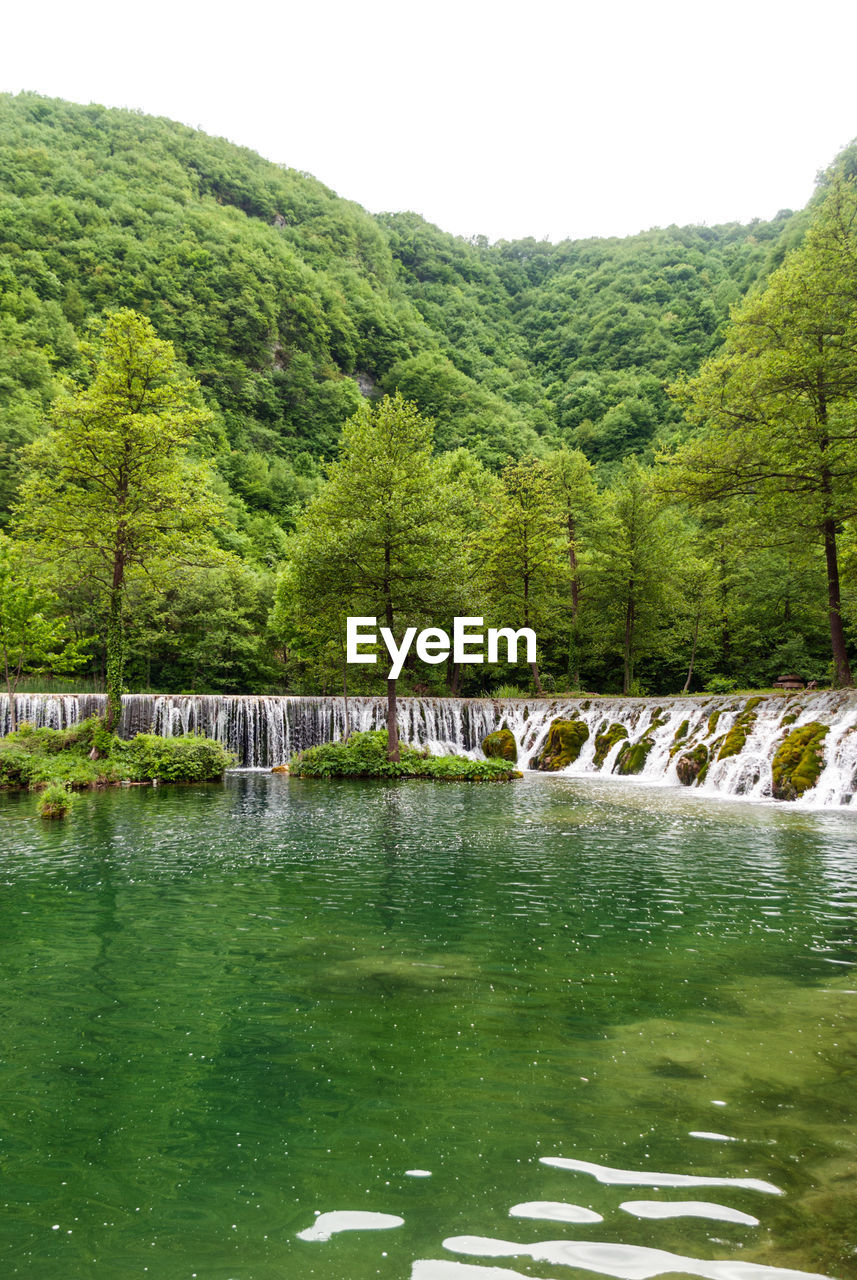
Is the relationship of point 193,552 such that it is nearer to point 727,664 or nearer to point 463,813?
point 463,813

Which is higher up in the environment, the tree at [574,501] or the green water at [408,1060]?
the tree at [574,501]

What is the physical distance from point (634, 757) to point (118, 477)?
66.0ft

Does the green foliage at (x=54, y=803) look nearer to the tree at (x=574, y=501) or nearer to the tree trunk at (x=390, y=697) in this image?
the tree trunk at (x=390, y=697)

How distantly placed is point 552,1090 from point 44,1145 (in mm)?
2521

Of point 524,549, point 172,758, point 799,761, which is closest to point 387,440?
point 172,758

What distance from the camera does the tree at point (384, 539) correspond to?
2248cm

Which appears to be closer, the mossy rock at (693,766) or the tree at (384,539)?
the mossy rock at (693,766)

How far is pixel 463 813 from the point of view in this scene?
15070 mm

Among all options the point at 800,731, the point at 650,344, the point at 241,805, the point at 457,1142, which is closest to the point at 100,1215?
the point at 457,1142

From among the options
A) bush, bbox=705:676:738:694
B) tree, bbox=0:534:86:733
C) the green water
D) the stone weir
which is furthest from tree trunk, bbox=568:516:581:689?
the green water

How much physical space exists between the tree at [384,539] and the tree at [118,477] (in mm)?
3770

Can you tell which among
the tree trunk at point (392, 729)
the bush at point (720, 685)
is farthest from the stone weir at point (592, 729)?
the bush at point (720, 685)

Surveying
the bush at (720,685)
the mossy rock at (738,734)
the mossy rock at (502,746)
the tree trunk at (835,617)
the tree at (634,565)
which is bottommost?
the mossy rock at (502,746)

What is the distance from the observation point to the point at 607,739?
27344 mm
